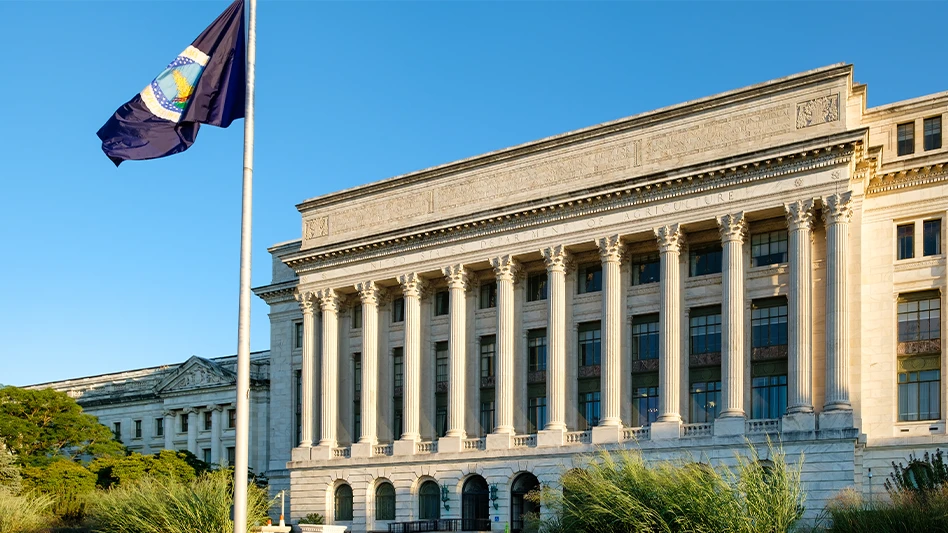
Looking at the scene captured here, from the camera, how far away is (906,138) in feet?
177

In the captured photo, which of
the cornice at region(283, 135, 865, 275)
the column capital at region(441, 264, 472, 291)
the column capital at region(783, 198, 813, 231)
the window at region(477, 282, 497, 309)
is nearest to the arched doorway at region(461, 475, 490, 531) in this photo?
the window at region(477, 282, 497, 309)

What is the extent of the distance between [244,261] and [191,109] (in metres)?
4.55

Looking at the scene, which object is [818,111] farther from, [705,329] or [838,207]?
[705,329]

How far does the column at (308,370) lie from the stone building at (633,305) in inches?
6.0

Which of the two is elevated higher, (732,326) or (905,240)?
(905,240)

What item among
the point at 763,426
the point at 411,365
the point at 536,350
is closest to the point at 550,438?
the point at 536,350

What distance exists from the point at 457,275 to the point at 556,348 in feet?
27.2

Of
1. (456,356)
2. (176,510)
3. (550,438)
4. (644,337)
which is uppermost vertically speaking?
(644,337)

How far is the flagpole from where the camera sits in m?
23.8

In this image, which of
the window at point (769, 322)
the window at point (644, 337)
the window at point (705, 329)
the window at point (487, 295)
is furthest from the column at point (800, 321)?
the window at point (487, 295)

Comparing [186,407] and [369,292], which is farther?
[186,407]

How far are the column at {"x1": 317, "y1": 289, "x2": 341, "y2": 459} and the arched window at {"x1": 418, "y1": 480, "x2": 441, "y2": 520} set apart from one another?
7415 millimetres

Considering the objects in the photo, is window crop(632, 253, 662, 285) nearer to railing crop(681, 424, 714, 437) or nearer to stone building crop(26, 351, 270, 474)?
railing crop(681, 424, 714, 437)

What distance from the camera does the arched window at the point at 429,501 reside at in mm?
63875
